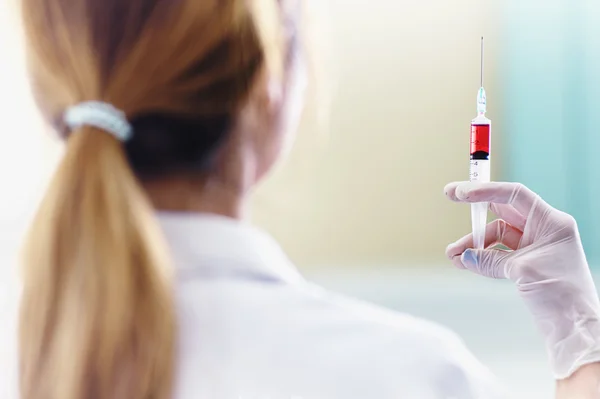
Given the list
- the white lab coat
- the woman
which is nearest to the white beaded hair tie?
the woman

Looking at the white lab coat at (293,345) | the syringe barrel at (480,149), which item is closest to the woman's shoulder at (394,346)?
the white lab coat at (293,345)

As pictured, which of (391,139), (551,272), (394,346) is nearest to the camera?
(394,346)

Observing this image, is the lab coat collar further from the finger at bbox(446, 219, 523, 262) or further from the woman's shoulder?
the finger at bbox(446, 219, 523, 262)

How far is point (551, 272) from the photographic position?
2.62 ft

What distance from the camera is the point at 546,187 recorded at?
1.31 m

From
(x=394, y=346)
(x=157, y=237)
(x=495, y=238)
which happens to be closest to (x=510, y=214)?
(x=495, y=238)

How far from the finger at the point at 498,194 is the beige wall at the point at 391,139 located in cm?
41

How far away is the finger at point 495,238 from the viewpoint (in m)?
0.86

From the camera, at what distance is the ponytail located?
2.09ft

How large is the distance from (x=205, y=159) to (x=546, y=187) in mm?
909

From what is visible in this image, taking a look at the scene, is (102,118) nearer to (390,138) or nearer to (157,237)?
(157,237)

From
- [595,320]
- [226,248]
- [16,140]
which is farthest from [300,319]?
[16,140]

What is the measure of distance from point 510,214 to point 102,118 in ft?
1.82

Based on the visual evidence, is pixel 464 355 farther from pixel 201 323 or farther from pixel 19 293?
pixel 19 293
